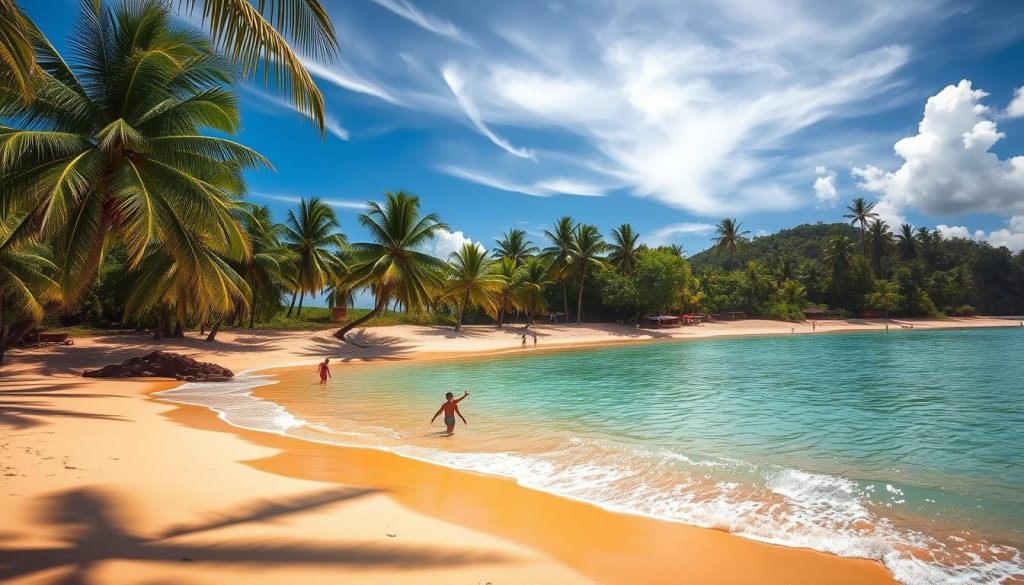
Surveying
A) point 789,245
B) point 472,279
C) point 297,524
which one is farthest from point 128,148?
point 789,245

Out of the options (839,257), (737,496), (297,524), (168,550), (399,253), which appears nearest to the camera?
(168,550)

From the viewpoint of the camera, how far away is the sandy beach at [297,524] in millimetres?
3748

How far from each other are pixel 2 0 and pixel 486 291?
1391 inches

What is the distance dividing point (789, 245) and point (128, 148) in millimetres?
116366

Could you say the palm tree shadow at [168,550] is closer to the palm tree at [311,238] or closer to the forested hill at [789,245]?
the palm tree at [311,238]

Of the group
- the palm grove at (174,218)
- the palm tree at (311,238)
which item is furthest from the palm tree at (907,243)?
the palm tree at (311,238)

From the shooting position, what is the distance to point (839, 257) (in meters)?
66.8

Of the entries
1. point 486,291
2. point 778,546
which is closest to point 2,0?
point 778,546

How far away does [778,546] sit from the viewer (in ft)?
16.0

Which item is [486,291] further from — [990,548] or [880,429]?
[990,548]

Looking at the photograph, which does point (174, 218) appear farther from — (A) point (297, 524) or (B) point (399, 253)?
(B) point (399, 253)

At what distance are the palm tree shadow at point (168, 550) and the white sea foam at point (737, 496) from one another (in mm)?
2697

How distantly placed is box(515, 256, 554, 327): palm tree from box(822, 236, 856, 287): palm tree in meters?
43.2

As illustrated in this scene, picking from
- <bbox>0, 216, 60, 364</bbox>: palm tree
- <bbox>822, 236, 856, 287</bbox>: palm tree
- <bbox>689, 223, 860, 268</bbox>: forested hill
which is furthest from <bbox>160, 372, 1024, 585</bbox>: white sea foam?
<bbox>689, 223, 860, 268</bbox>: forested hill
